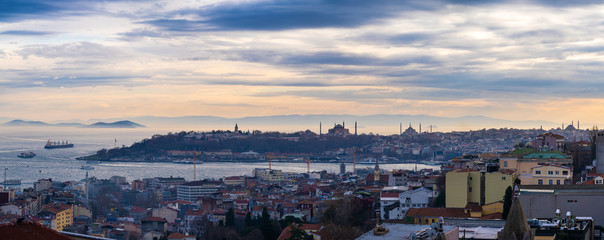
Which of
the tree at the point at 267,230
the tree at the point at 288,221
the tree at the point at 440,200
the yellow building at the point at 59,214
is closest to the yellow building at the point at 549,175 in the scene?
the tree at the point at 440,200

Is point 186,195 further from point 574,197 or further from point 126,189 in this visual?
point 574,197

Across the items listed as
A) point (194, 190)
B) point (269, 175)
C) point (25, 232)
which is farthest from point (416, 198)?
point (269, 175)

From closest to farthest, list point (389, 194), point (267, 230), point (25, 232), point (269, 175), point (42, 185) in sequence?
point (25, 232)
point (267, 230)
point (389, 194)
point (42, 185)
point (269, 175)

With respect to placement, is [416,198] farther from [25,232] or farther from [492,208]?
[25,232]

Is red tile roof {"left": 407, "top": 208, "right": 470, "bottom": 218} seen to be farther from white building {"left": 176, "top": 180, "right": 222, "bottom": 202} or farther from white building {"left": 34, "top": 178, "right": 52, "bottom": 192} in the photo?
white building {"left": 34, "top": 178, "right": 52, "bottom": 192}

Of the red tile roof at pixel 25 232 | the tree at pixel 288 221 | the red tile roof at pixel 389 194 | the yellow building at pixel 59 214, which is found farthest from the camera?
the yellow building at pixel 59 214

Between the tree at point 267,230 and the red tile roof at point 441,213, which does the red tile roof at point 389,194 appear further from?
the red tile roof at point 441,213
